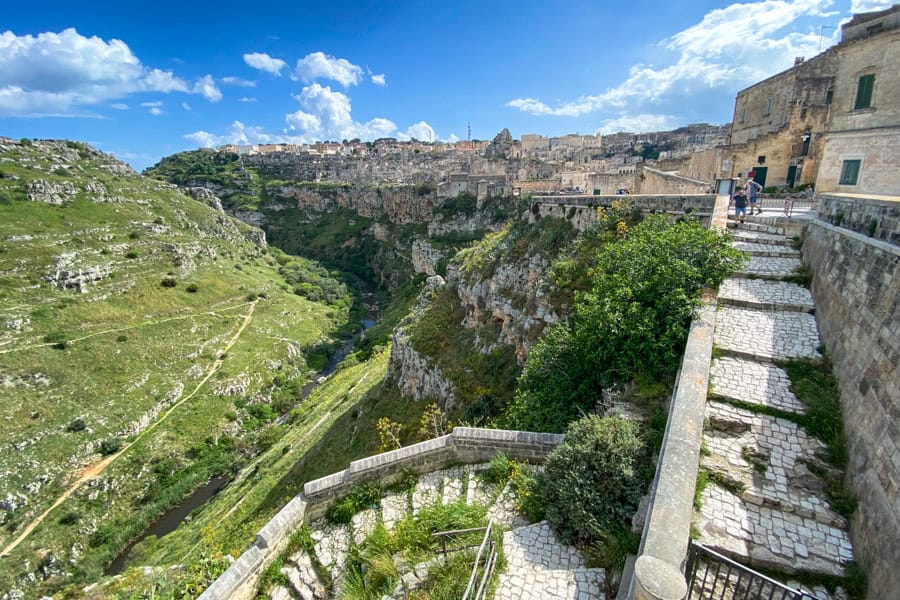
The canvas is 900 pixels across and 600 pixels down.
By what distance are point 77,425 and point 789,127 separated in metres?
53.1

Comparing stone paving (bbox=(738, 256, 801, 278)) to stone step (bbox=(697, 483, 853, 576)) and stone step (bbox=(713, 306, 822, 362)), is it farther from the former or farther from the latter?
stone step (bbox=(697, 483, 853, 576))

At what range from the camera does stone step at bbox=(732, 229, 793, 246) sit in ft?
39.7

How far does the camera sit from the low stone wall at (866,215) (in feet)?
21.8

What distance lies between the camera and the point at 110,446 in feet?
97.0

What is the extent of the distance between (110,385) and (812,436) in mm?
45763

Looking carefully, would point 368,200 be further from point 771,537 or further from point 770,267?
point 771,537

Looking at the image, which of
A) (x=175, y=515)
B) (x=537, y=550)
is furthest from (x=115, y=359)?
(x=537, y=550)

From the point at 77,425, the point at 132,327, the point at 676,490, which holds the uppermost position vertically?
the point at 676,490

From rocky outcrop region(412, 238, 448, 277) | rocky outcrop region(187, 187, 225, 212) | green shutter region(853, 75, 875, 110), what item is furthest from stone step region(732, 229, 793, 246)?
rocky outcrop region(187, 187, 225, 212)

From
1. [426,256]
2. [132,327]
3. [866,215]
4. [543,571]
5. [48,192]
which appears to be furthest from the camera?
[426,256]

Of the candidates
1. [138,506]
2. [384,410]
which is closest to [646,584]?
[384,410]

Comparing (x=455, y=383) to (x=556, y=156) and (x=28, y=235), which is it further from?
(x=556, y=156)

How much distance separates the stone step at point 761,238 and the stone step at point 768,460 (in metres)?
8.24

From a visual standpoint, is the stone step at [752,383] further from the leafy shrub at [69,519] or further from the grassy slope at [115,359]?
the leafy shrub at [69,519]
